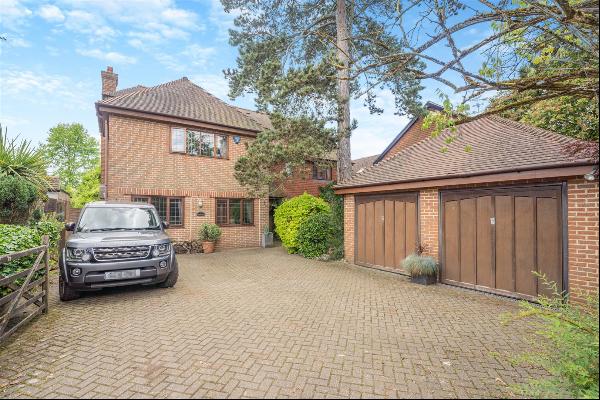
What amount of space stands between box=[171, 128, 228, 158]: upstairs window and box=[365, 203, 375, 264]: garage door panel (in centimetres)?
788

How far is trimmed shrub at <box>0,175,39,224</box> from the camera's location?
6.96 metres

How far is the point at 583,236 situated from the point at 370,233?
516 cm

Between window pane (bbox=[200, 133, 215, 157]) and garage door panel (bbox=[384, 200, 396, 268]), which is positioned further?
window pane (bbox=[200, 133, 215, 157])

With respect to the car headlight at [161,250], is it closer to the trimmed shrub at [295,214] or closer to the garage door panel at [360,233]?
the garage door panel at [360,233]

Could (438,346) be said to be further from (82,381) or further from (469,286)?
(82,381)

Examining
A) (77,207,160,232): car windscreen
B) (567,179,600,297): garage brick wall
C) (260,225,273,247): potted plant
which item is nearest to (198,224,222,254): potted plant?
(260,225,273,247): potted plant

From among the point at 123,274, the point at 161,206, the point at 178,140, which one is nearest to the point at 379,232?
the point at 123,274

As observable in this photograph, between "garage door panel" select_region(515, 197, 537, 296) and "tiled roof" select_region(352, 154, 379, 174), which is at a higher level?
"tiled roof" select_region(352, 154, 379, 174)

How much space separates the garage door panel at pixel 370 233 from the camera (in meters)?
9.53

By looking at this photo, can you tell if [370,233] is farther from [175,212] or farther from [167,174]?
[167,174]

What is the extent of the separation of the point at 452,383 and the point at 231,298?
168 inches

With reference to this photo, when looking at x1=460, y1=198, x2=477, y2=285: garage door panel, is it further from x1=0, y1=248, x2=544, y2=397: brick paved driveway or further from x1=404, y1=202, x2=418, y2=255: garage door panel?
x1=404, y1=202, x2=418, y2=255: garage door panel

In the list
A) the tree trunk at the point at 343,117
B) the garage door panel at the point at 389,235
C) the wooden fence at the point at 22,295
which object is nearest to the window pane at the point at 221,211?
the tree trunk at the point at 343,117

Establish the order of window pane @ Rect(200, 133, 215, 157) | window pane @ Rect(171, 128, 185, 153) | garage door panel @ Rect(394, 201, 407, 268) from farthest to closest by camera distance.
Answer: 1. window pane @ Rect(200, 133, 215, 157)
2. window pane @ Rect(171, 128, 185, 153)
3. garage door panel @ Rect(394, 201, 407, 268)
